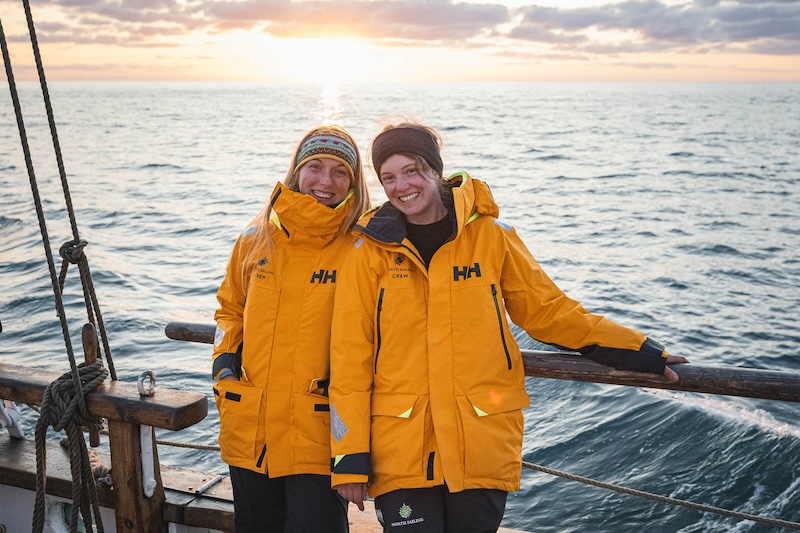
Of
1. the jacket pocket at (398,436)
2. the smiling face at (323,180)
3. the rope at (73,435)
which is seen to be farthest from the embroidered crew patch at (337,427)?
the rope at (73,435)

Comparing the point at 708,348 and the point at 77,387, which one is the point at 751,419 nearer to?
the point at 708,348

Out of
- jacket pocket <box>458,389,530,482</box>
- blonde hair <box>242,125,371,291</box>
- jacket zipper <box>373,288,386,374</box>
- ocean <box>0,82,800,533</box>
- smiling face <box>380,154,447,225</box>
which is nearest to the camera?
jacket pocket <box>458,389,530,482</box>

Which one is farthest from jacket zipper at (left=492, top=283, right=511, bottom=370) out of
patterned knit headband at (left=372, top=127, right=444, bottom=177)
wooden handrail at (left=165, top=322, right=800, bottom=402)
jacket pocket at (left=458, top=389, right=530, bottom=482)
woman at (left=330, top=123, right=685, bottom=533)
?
patterned knit headband at (left=372, top=127, right=444, bottom=177)

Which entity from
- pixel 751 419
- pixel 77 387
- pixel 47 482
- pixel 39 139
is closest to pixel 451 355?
pixel 77 387

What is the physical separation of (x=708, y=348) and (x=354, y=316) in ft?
30.7

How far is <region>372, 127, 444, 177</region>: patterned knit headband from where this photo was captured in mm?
2699

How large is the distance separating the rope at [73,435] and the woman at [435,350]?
98cm

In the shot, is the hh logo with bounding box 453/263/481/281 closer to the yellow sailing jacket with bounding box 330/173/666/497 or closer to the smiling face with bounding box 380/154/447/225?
the yellow sailing jacket with bounding box 330/173/666/497

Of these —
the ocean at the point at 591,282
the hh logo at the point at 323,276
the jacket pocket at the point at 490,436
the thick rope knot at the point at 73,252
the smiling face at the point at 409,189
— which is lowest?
the ocean at the point at 591,282

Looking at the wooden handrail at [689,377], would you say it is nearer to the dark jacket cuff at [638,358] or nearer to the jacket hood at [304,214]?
the dark jacket cuff at [638,358]

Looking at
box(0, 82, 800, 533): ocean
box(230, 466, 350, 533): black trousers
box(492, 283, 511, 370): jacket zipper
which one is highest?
box(492, 283, 511, 370): jacket zipper

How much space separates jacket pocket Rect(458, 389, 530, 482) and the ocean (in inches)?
36.0

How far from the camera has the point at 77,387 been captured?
2725 mm

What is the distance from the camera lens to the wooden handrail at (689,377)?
2.58 meters
